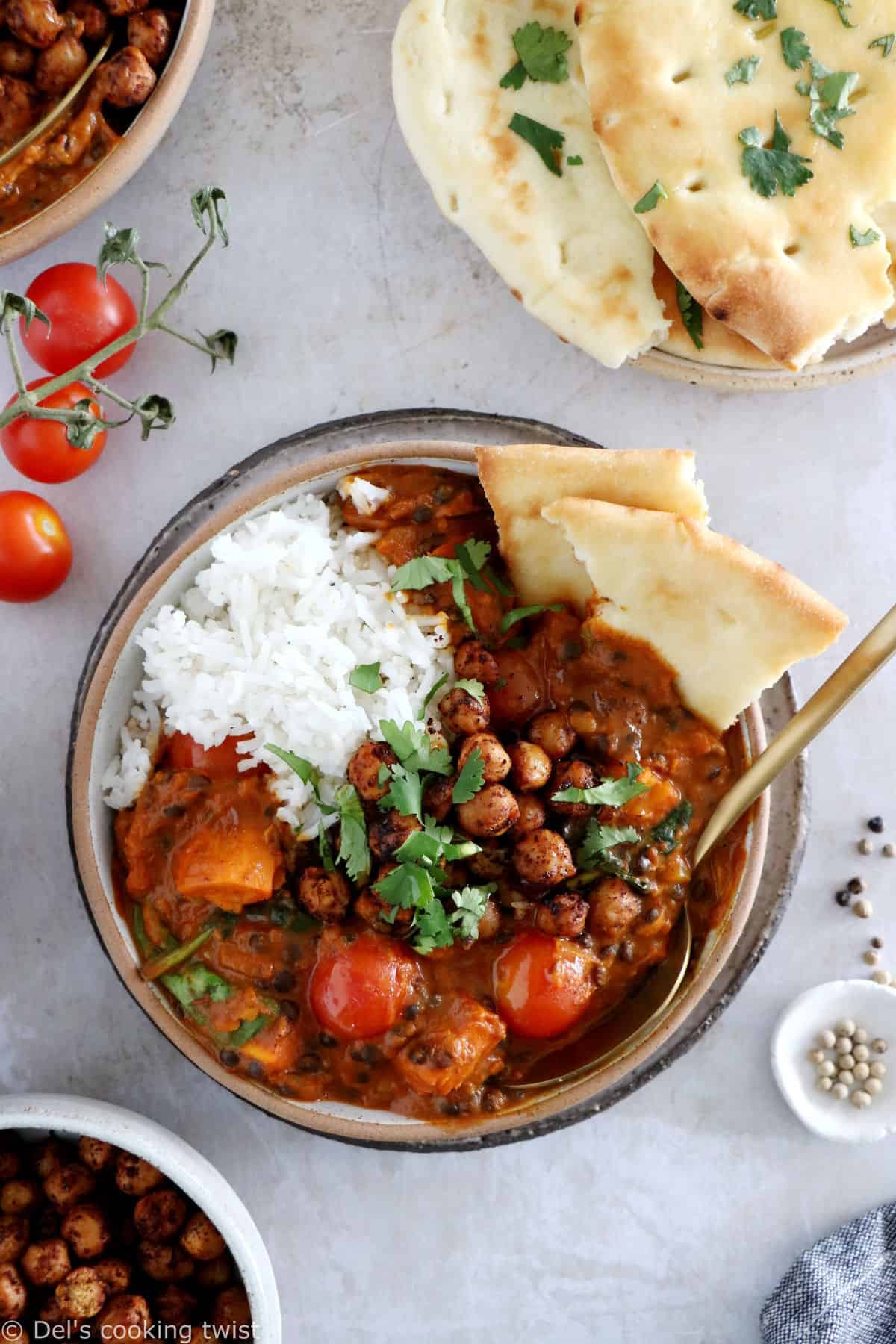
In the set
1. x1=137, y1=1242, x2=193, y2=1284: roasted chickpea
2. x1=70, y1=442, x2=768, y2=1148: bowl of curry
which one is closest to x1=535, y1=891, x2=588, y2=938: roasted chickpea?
x1=70, y1=442, x2=768, y2=1148: bowl of curry

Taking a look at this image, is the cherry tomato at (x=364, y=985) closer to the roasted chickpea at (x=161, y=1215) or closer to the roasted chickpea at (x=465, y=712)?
the roasted chickpea at (x=465, y=712)

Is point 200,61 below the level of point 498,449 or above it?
above

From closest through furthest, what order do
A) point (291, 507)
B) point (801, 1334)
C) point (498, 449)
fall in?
point (498, 449) → point (291, 507) → point (801, 1334)

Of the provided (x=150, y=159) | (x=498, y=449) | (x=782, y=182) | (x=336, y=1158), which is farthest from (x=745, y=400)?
(x=336, y=1158)

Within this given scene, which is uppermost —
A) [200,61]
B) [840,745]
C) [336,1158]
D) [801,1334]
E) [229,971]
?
[200,61]

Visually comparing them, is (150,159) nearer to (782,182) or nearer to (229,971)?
(782,182)

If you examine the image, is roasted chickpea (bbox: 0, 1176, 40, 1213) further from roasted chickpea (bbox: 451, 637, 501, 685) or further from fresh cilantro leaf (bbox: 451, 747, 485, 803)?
roasted chickpea (bbox: 451, 637, 501, 685)

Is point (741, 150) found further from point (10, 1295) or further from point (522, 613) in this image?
point (10, 1295)
